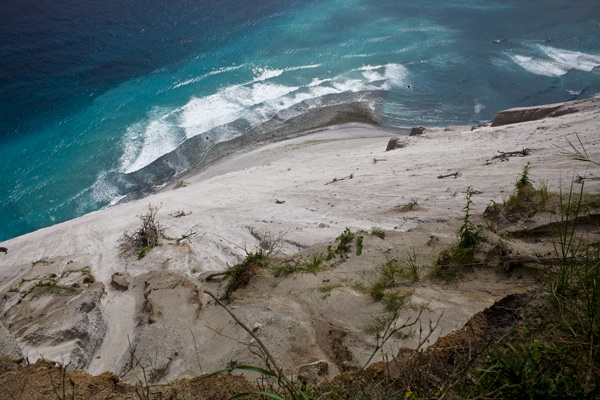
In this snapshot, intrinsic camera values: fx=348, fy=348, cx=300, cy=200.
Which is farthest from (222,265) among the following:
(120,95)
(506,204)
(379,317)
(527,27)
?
(527,27)

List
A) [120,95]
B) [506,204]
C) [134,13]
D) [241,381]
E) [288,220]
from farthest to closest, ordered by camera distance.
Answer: [134,13] → [120,95] → [288,220] → [506,204] → [241,381]

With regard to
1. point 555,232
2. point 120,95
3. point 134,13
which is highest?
point 134,13

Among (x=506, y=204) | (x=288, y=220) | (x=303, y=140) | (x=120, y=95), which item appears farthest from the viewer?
(x=120, y=95)

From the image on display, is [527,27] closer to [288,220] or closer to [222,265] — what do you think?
[288,220]

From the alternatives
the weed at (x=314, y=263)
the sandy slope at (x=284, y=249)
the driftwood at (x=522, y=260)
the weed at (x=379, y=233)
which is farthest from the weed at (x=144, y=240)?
the driftwood at (x=522, y=260)

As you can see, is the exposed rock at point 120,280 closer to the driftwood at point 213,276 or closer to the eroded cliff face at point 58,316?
the eroded cliff face at point 58,316

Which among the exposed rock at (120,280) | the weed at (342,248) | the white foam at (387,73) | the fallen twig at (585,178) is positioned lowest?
the exposed rock at (120,280)

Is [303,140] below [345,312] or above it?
below
